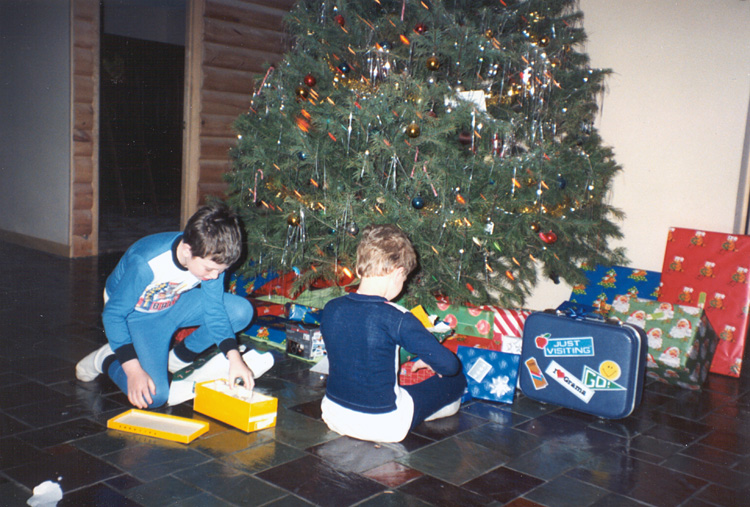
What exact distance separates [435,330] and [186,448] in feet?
3.57

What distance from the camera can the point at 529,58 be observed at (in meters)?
3.78

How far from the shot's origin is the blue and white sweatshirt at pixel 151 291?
8.14 feet

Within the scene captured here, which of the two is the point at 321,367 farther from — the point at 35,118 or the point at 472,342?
the point at 35,118

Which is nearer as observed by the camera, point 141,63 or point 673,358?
point 673,358

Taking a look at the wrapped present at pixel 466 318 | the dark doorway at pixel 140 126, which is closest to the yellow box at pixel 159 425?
the wrapped present at pixel 466 318

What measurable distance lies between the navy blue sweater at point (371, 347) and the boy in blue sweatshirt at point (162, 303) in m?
0.42

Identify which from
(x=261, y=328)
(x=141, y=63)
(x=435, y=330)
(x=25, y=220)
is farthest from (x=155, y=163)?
(x=435, y=330)

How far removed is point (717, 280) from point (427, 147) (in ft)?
6.42

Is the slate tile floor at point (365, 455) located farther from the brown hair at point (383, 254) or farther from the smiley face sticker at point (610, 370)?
the brown hair at point (383, 254)

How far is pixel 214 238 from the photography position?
234 centimetres

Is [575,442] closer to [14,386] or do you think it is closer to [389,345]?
[389,345]

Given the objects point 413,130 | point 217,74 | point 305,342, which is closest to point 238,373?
point 305,342

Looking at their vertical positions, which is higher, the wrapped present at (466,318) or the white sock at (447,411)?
the wrapped present at (466,318)

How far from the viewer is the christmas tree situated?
324 centimetres
